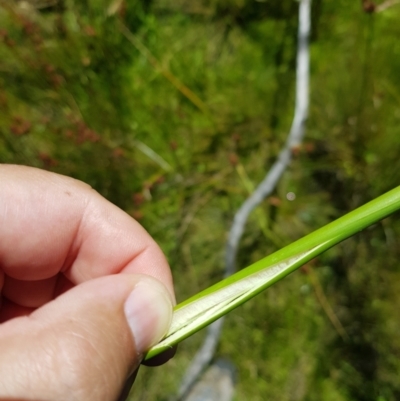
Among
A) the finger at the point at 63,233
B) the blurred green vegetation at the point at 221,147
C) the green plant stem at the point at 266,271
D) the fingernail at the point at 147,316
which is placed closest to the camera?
the green plant stem at the point at 266,271

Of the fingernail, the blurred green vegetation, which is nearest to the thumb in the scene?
the fingernail

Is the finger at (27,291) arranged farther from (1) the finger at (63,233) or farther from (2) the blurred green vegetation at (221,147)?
(2) the blurred green vegetation at (221,147)

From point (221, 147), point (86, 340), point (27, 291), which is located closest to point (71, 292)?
point (86, 340)

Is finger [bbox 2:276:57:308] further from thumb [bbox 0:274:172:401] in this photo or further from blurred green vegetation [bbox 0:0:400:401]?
blurred green vegetation [bbox 0:0:400:401]

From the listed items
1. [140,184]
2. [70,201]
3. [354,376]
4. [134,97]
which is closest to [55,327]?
[70,201]

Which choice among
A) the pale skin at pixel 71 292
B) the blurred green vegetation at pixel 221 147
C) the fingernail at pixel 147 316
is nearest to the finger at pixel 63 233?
the pale skin at pixel 71 292

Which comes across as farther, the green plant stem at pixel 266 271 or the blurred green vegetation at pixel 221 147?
the blurred green vegetation at pixel 221 147
